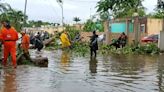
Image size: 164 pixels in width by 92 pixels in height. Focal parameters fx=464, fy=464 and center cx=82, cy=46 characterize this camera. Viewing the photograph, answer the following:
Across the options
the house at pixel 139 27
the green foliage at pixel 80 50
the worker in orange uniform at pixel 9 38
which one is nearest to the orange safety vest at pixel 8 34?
the worker in orange uniform at pixel 9 38

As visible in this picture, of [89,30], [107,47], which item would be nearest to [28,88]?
[107,47]

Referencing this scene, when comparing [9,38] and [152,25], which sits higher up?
[152,25]

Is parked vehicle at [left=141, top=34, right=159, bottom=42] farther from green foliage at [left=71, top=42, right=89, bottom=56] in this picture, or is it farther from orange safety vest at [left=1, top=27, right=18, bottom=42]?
orange safety vest at [left=1, top=27, right=18, bottom=42]

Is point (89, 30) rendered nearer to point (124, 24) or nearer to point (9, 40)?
point (124, 24)

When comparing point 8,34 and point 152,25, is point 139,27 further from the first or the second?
point 8,34

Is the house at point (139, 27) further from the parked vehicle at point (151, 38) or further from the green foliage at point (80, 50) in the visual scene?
the green foliage at point (80, 50)

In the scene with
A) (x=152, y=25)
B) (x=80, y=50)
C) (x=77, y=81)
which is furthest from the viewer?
(x=152, y=25)

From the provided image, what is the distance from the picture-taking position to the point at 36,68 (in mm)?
16203

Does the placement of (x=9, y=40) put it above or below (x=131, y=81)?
above

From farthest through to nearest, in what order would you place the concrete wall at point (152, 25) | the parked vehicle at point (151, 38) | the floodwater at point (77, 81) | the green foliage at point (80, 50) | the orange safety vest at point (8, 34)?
the concrete wall at point (152, 25)
the parked vehicle at point (151, 38)
the green foliage at point (80, 50)
the orange safety vest at point (8, 34)
the floodwater at point (77, 81)

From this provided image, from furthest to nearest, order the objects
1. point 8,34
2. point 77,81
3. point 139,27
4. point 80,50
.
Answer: point 139,27 < point 80,50 < point 8,34 < point 77,81

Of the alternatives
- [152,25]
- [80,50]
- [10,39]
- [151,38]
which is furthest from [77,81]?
[152,25]

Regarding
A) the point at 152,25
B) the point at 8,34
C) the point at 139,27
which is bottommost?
the point at 8,34

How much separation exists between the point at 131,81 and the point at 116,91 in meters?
2.14
